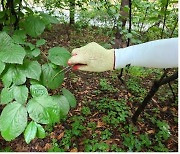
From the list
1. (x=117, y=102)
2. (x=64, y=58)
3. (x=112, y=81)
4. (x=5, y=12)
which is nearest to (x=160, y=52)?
(x=64, y=58)

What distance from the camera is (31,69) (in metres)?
0.97

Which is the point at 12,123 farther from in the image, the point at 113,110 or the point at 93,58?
the point at 113,110

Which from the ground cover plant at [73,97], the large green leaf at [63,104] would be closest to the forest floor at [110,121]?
the ground cover plant at [73,97]

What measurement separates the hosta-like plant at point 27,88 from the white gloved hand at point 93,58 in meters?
0.07

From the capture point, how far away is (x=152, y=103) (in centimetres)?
242

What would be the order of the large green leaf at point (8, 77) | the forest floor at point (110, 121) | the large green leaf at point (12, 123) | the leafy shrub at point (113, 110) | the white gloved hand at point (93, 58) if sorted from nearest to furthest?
1. the large green leaf at point (12, 123)
2. the large green leaf at point (8, 77)
3. the white gloved hand at point (93, 58)
4. the forest floor at point (110, 121)
5. the leafy shrub at point (113, 110)

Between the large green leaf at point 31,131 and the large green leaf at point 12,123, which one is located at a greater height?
the large green leaf at point 12,123

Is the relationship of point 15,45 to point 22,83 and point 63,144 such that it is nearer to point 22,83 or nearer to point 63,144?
point 22,83

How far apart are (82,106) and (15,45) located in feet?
4.67

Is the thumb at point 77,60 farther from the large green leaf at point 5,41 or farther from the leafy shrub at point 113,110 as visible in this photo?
the leafy shrub at point 113,110

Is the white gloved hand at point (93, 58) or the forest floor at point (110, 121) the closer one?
the white gloved hand at point (93, 58)

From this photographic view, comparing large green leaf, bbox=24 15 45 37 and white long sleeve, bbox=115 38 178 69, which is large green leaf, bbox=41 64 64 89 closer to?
large green leaf, bbox=24 15 45 37

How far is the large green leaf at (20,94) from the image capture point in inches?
35.6

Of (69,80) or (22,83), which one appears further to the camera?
(69,80)
